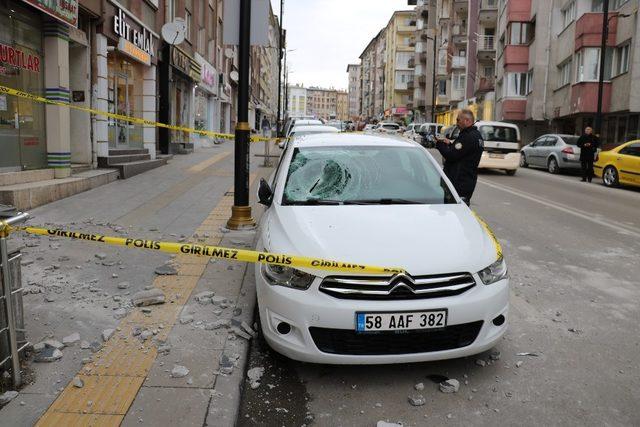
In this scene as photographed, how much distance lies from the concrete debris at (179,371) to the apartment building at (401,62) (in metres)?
88.1

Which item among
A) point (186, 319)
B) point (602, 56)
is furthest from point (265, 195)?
point (602, 56)

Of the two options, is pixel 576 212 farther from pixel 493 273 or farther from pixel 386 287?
pixel 386 287

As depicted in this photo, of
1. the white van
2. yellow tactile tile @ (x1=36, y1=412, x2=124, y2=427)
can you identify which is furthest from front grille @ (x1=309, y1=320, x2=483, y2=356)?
the white van

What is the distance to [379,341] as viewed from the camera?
372 centimetres

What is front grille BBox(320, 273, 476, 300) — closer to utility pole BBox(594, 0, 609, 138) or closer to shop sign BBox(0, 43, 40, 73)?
shop sign BBox(0, 43, 40, 73)

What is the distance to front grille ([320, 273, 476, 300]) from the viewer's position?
12.0 ft

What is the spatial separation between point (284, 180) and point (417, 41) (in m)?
79.1

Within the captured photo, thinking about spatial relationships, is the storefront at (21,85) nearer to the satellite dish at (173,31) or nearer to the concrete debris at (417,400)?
the satellite dish at (173,31)

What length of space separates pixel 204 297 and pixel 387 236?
1.95 m

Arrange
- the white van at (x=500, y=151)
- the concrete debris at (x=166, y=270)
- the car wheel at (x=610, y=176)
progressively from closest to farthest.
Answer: the concrete debris at (x=166, y=270), the car wheel at (x=610, y=176), the white van at (x=500, y=151)

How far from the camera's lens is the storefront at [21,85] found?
9.57 m

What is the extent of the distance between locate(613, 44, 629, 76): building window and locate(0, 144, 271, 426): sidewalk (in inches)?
906

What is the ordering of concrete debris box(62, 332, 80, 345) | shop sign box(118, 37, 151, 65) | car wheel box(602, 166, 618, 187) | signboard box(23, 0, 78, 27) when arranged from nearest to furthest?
concrete debris box(62, 332, 80, 345)
signboard box(23, 0, 78, 27)
shop sign box(118, 37, 151, 65)
car wheel box(602, 166, 618, 187)

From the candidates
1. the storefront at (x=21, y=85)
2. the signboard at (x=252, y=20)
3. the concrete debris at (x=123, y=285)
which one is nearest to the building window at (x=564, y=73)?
the signboard at (x=252, y=20)
